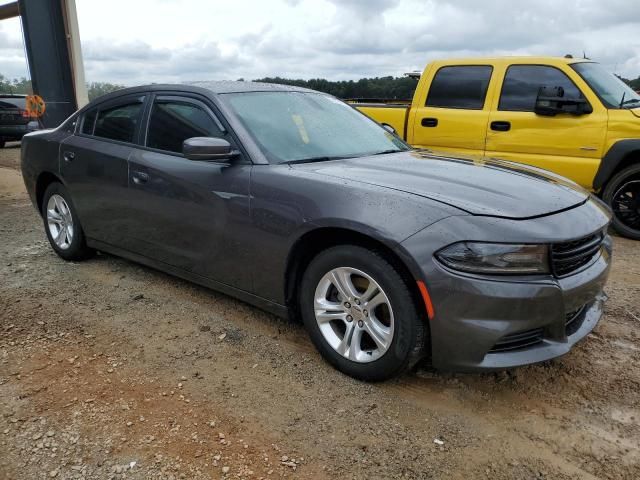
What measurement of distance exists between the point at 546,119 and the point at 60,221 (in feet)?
16.4

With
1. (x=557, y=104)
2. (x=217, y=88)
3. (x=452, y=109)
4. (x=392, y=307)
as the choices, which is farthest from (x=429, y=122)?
(x=392, y=307)

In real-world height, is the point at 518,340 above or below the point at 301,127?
below

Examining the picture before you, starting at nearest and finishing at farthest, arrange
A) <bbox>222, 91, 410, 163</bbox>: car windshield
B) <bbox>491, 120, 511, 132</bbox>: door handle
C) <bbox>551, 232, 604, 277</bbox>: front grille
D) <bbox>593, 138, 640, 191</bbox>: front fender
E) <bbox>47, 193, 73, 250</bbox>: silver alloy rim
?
<bbox>551, 232, 604, 277</bbox>: front grille → <bbox>222, 91, 410, 163</bbox>: car windshield → <bbox>47, 193, 73, 250</bbox>: silver alloy rim → <bbox>593, 138, 640, 191</bbox>: front fender → <bbox>491, 120, 511, 132</bbox>: door handle

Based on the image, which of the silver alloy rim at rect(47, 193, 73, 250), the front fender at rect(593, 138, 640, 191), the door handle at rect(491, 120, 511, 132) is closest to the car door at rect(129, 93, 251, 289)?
the silver alloy rim at rect(47, 193, 73, 250)

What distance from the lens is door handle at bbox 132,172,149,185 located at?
3785 mm

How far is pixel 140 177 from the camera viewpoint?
3.82 m

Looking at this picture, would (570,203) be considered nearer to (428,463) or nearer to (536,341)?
(536,341)

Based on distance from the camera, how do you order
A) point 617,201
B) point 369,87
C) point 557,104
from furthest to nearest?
Result: point 369,87 < point 617,201 < point 557,104

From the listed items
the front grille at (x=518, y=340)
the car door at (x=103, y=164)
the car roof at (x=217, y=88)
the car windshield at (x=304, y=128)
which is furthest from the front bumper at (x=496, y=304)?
the car door at (x=103, y=164)

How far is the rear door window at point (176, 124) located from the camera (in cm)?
350

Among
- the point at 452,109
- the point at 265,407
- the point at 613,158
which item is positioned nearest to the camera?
the point at 265,407

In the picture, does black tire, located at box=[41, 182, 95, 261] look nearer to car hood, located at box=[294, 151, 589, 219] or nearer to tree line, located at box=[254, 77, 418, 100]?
car hood, located at box=[294, 151, 589, 219]

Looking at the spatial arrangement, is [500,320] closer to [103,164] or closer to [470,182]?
[470,182]

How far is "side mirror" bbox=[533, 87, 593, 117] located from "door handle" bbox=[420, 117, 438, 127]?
1.14 m
